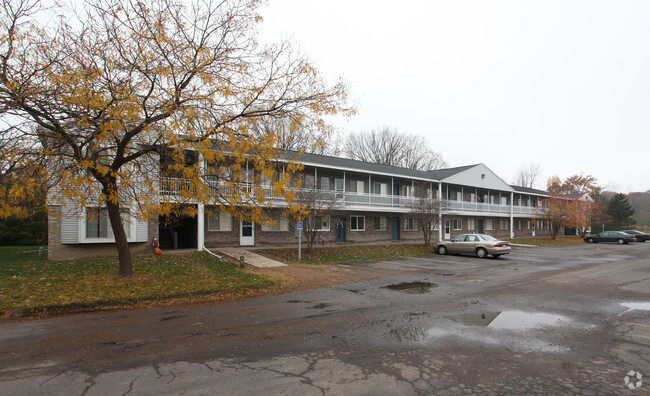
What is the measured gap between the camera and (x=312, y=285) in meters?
10.4

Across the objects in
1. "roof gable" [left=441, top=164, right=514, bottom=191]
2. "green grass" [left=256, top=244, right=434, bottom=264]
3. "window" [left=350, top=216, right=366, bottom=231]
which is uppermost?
"roof gable" [left=441, top=164, right=514, bottom=191]

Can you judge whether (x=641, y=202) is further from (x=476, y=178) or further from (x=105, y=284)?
(x=105, y=284)

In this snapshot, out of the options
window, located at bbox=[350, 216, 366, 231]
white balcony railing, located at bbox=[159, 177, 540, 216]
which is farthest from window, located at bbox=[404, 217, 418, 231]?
window, located at bbox=[350, 216, 366, 231]

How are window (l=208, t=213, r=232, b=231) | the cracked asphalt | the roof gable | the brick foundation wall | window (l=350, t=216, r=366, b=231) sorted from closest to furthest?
1. the cracked asphalt
2. the brick foundation wall
3. window (l=208, t=213, r=232, b=231)
4. window (l=350, t=216, r=366, b=231)
5. the roof gable

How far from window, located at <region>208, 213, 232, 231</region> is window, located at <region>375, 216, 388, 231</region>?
1205 centimetres

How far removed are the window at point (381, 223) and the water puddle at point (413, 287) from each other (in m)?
16.7

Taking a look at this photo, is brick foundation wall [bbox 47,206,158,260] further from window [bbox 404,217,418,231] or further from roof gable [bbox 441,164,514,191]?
roof gable [bbox 441,164,514,191]

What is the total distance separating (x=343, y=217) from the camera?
25.6 metres

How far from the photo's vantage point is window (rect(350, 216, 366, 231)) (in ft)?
85.9

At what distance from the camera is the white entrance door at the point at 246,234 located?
21047 millimetres

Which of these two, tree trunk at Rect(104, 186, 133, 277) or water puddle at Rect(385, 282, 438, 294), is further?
tree trunk at Rect(104, 186, 133, 277)

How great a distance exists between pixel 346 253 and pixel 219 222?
7.85 m

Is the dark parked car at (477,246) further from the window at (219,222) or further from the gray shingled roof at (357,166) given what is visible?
the window at (219,222)

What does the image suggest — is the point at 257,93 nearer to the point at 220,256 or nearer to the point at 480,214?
Answer: the point at 220,256
